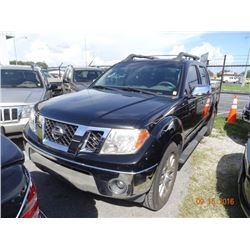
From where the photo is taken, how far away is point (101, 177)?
2.03m

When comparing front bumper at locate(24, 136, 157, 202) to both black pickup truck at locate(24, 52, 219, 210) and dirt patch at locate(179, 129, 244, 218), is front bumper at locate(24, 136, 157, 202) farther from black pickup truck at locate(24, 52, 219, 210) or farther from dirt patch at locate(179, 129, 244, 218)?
dirt patch at locate(179, 129, 244, 218)

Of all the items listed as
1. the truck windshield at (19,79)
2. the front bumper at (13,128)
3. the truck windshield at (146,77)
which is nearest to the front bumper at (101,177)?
the truck windshield at (146,77)

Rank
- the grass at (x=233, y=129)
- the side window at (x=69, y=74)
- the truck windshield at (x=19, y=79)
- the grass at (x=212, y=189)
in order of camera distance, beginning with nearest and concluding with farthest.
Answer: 1. the grass at (x=212, y=189)
2. the truck windshield at (x=19, y=79)
3. the grass at (x=233, y=129)
4. the side window at (x=69, y=74)

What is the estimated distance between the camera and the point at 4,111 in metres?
3.80

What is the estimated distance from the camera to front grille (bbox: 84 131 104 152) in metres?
2.09

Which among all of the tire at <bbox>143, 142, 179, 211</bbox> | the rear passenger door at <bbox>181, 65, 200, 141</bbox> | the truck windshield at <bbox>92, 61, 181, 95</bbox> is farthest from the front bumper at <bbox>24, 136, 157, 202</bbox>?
the truck windshield at <bbox>92, 61, 181, 95</bbox>

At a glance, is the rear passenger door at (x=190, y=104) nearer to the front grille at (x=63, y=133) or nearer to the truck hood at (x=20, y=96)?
the front grille at (x=63, y=133)

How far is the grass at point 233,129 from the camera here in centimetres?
579

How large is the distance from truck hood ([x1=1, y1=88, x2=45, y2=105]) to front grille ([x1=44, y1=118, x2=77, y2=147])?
1928 mm

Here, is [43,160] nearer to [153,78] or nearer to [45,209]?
[45,209]

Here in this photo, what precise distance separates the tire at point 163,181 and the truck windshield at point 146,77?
0.90 m

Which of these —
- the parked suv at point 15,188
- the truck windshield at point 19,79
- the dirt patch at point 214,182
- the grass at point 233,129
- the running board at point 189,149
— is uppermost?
the parked suv at point 15,188

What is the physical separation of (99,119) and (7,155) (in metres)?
0.97

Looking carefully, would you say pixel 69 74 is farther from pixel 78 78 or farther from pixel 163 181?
pixel 163 181
